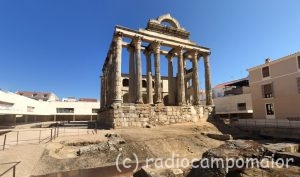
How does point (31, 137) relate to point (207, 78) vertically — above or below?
below

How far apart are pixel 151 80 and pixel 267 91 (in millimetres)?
15431

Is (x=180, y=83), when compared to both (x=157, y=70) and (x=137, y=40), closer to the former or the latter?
(x=157, y=70)

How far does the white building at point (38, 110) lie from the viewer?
104 ft

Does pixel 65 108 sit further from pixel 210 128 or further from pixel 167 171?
pixel 167 171

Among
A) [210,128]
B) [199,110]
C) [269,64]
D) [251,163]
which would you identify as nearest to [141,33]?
[199,110]

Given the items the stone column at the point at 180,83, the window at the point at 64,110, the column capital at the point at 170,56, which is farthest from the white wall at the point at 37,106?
the stone column at the point at 180,83

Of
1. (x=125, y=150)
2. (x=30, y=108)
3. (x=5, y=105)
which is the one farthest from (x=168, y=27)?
(x=30, y=108)

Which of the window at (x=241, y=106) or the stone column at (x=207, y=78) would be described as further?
the window at (x=241, y=106)

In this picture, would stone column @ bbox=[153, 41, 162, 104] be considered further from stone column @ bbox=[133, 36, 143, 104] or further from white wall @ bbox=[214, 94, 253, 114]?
white wall @ bbox=[214, 94, 253, 114]

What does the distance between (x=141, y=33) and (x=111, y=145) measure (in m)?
15.6

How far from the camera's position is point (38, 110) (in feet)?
145

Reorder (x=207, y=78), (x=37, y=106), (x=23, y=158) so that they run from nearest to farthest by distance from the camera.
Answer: (x=23, y=158) → (x=207, y=78) → (x=37, y=106)

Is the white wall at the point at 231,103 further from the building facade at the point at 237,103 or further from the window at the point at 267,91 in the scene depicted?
the window at the point at 267,91

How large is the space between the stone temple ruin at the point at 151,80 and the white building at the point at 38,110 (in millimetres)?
17735
